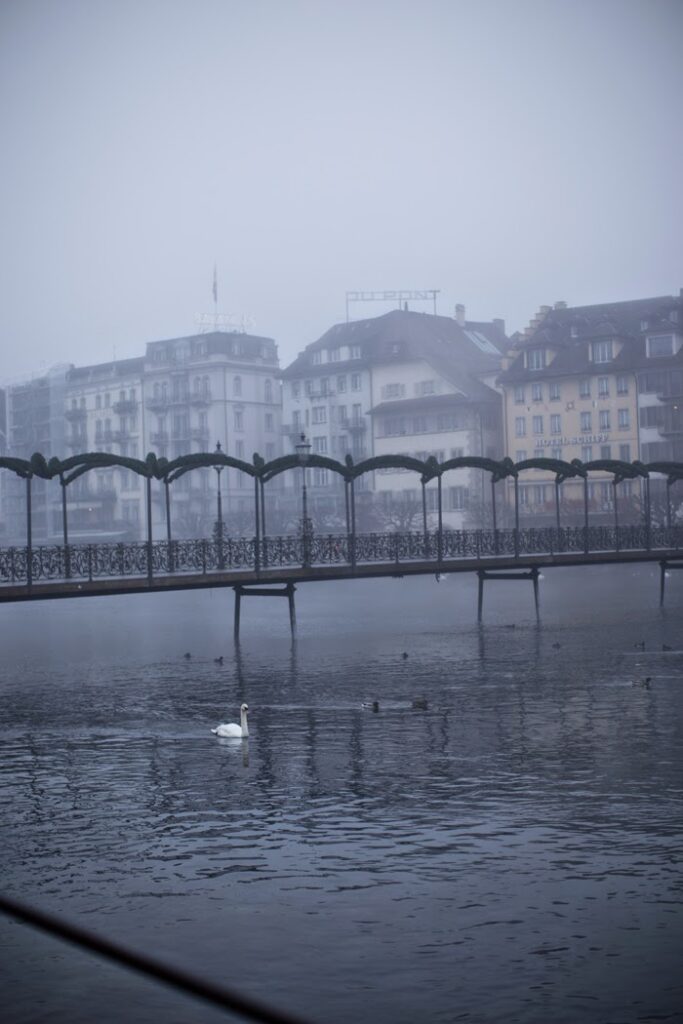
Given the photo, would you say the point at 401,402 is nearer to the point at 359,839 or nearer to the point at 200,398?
the point at 200,398

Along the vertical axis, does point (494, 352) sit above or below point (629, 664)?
above

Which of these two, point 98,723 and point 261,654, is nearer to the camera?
point 98,723

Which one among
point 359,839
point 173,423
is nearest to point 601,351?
point 173,423

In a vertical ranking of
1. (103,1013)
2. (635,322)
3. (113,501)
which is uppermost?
(635,322)

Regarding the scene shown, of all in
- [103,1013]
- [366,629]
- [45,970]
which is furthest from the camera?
[366,629]

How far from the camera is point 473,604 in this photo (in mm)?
84188

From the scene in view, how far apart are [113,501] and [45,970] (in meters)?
130

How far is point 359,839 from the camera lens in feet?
66.8

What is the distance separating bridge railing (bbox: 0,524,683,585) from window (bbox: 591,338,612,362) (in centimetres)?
3957

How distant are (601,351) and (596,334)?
140 cm

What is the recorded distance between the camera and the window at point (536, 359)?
11294 cm

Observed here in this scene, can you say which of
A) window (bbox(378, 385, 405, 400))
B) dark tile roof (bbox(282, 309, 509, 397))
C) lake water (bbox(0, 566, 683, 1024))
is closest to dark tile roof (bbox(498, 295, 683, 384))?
dark tile roof (bbox(282, 309, 509, 397))

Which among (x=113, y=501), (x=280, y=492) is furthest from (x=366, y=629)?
(x=113, y=501)

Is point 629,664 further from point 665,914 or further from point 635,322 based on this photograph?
point 635,322
